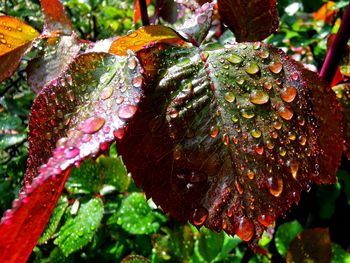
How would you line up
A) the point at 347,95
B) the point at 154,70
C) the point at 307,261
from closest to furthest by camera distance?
the point at 154,70
the point at 347,95
the point at 307,261

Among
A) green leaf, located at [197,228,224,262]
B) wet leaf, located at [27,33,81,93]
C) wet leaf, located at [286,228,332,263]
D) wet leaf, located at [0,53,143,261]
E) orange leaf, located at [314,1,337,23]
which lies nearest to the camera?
wet leaf, located at [0,53,143,261]

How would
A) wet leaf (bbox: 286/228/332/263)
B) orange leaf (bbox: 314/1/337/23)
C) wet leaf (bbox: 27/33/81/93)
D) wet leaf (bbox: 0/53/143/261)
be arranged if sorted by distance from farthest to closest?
orange leaf (bbox: 314/1/337/23)
wet leaf (bbox: 286/228/332/263)
wet leaf (bbox: 27/33/81/93)
wet leaf (bbox: 0/53/143/261)

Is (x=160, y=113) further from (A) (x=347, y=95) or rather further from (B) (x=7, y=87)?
(B) (x=7, y=87)

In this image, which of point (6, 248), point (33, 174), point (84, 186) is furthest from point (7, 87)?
point (6, 248)

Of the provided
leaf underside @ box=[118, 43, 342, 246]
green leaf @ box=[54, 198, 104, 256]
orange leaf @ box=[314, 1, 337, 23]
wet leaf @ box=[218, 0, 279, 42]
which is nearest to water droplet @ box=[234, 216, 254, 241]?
leaf underside @ box=[118, 43, 342, 246]

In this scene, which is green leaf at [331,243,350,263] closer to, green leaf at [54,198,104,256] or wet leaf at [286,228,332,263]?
wet leaf at [286,228,332,263]

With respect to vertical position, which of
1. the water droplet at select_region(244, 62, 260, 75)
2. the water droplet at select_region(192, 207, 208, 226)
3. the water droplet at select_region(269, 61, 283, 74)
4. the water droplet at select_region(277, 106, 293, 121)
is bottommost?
the water droplet at select_region(192, 207, 208, 226)
